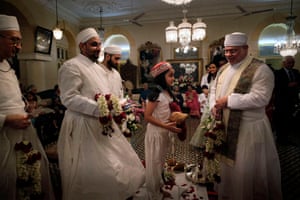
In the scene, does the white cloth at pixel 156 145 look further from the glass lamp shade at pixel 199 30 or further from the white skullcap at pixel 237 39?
the glass lamp shade at pixel 199 30

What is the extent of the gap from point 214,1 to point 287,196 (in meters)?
6.82

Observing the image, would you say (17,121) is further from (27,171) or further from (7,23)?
(7,23)

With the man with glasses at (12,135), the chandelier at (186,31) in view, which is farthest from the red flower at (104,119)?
the chandelier at (186,31)

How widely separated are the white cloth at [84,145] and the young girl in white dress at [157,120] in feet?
1.25

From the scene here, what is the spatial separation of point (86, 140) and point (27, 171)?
22.6 inches

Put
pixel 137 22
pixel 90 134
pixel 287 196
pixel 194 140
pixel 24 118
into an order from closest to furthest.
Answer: pixel 24 118 < pixel 90 134 < pixel 287 196 < pixel 194 140 < pixel 137 22

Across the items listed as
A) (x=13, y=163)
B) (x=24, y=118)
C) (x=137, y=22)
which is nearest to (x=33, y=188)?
(x=13, y=163)

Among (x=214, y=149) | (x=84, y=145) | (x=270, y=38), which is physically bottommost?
(x=214, y=149)

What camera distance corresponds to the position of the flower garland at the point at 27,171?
5.68ft

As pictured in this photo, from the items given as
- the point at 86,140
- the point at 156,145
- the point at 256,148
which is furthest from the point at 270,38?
the point at 86,140

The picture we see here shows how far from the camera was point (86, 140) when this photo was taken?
2.12 meters

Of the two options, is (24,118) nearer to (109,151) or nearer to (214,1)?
(109,151)

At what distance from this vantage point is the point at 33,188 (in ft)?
5.91

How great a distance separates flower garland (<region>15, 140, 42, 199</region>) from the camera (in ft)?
5.68
